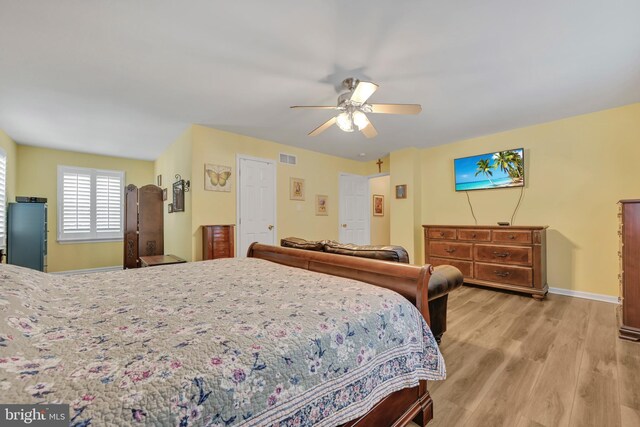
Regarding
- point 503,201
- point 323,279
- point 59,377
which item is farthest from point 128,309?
point 503,201

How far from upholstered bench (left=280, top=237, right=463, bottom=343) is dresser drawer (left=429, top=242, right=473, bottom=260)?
2200 mm

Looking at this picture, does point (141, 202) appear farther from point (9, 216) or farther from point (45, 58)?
point (45, 58)

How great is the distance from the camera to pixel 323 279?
168 centimetres

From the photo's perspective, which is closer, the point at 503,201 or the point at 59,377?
the point at 59,377

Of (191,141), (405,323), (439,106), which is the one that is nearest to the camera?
(405,323)

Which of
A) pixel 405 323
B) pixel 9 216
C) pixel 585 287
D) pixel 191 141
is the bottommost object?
pixel 585 287

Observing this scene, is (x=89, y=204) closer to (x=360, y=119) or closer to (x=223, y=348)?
(x=360, y=119)

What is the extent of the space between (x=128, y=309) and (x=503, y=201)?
491 centimetres

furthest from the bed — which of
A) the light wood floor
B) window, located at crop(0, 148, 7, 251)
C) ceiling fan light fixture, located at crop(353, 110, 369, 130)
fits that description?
window, located at crop(0, 148, 7, 251)

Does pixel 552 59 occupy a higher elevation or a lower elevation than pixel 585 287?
higher

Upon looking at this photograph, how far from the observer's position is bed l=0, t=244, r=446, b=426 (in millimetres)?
650

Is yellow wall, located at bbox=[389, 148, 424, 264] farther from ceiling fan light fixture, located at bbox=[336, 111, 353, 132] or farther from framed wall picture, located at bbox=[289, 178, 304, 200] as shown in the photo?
ceiling fan light fixture, located at bbox=[336, 111, 353, 132]

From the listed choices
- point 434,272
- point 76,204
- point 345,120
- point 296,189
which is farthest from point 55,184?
point 434,272

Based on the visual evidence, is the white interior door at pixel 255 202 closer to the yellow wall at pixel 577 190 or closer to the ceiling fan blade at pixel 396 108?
the ceiling fan blade at pixel 396 108
